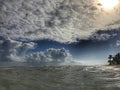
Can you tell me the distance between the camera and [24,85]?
25.4m

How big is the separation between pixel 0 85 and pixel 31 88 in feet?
11.2

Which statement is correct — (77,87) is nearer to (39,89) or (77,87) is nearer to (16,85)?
(39,89)

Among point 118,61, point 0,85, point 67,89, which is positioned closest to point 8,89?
point 0,85

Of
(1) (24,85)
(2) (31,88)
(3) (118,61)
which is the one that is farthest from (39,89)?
(3) (118,61)

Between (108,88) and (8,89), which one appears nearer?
(8,89)

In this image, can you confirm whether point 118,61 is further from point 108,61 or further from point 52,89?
point 52,89

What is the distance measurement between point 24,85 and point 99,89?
28.3 feet

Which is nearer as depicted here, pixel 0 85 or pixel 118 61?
pixel 0 85

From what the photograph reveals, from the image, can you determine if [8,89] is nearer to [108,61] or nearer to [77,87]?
[77,87]

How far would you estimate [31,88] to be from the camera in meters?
24.0

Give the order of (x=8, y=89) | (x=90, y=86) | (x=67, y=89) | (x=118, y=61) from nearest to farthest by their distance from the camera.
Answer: (x=8, y=89)
(x=67, y=89)
(x=90, y=86)
(x=118, y=61)

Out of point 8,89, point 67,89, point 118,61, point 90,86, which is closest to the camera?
point 8,89

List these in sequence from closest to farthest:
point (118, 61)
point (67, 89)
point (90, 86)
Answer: point (67, 89) < point (90, 86) < point (118, 61)

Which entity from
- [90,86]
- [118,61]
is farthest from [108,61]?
[90,86]
